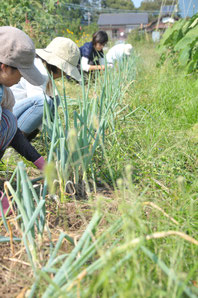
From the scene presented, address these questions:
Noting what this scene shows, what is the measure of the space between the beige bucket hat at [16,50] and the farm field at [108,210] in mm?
251

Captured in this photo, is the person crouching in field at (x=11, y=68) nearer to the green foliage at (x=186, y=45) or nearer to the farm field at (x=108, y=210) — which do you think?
the farm field at (x=108, y=210)

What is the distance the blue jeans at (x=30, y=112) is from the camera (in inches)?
67.0

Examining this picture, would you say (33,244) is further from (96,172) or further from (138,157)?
(138,157)

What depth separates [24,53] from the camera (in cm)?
118

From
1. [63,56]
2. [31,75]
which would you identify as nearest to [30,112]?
[63,56]

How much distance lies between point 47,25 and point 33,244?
437 centimetres

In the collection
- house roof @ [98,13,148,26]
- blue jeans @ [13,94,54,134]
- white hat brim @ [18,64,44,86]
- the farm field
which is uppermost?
house roof @ [98,13,148,26]

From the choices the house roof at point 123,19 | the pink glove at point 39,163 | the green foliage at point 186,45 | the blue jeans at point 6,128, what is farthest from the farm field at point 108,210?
the house roof at point 123,19

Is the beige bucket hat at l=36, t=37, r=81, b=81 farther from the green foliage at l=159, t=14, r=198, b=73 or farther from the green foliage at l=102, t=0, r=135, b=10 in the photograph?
the green foliage at l=102, t=0, r=135, b=10

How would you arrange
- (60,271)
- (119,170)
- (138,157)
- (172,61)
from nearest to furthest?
(60,271), (119,170), (138,157), (172,61)

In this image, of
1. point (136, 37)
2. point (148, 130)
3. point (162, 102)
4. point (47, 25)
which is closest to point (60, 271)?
point (148, 130)

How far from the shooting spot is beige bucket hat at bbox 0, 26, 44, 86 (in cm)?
115

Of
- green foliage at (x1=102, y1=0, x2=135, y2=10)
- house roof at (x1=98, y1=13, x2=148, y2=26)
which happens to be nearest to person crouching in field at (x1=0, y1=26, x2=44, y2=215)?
house roof at (x1=98, y1=13, x2=148, y2=26)

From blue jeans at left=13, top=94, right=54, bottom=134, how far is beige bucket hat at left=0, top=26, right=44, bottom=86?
1.57 feet
